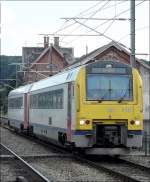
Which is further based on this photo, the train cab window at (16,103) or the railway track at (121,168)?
the train cab window at (16,103)

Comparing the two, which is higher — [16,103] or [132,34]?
[132,34]

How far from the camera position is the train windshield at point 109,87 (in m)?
19.1

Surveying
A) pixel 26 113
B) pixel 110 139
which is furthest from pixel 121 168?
pixel 26 113

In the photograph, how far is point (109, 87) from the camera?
63.2ft

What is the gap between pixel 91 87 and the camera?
1911cm

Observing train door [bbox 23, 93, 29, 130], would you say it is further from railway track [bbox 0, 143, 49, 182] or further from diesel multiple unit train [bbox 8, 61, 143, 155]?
diesel multiple unit train [bbox 8, 61, 143, 155]

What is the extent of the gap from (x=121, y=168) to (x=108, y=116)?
6.83 feet

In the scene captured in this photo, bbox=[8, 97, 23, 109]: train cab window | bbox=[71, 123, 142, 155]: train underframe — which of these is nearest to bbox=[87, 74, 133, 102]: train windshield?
bbox=[71, 123, 142, 155]: train underframe

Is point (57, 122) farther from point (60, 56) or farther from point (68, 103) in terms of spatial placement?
point (60, 56)

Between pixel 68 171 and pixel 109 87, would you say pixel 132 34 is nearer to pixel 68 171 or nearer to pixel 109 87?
pixel 109 87

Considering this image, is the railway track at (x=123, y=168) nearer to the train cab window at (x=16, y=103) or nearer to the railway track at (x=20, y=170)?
the railway track at (x=20, y=170)

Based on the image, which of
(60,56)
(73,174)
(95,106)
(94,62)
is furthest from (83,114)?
(60,56)

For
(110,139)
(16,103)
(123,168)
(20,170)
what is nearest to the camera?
(20,170)

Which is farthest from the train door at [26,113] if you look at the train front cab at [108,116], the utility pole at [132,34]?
the train front cab at [108,116]
